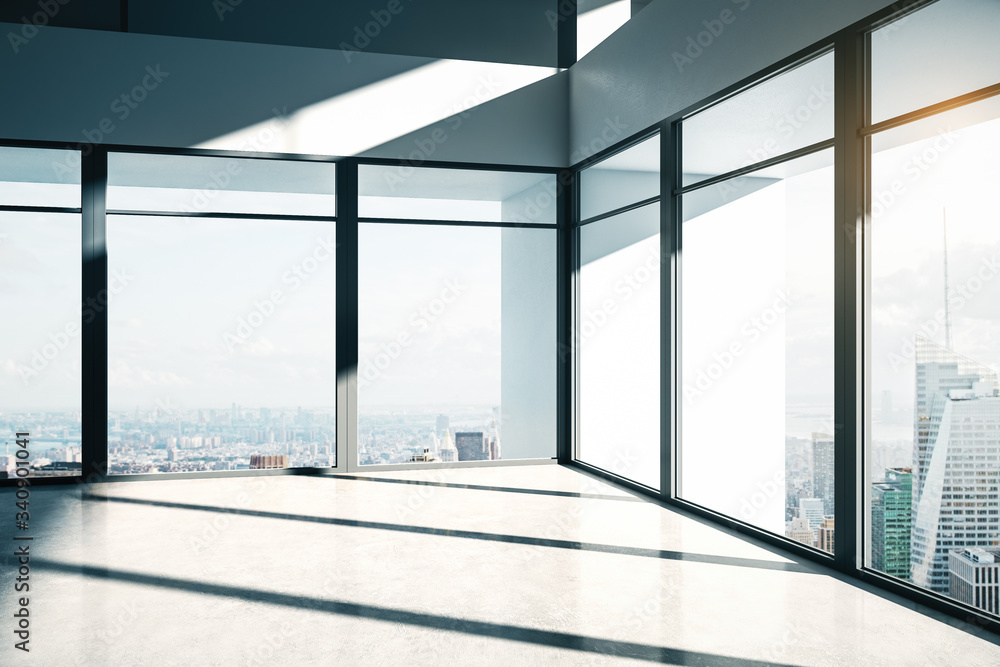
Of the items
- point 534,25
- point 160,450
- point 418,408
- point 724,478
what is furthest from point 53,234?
point 724,478

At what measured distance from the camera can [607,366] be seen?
791 centimetres

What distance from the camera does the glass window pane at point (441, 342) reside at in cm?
802

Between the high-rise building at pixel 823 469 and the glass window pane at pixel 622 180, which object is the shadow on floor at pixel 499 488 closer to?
the high-rise building at pixel 823 469

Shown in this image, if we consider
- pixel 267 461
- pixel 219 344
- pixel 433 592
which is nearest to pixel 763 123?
pixel 433 592

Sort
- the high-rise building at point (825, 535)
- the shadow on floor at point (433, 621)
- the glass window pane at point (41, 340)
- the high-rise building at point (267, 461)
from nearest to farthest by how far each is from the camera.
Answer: the shadow on floor at point (433, 621) < the high-rise building at point (825, 535) < the glass window pane at point (41, 340) < the high-rise building at point (267, 461)

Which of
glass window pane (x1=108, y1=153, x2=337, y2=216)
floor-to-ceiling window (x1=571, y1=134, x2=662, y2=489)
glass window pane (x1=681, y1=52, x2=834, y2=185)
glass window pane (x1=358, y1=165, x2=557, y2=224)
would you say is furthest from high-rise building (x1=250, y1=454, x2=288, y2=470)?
glass window pane (x1=681, y1=52, x2=834, y2=185)

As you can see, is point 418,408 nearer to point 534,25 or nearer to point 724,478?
point 724,478

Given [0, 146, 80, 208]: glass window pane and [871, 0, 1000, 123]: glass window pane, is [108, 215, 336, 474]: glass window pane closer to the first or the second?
[0, 146, 80, 208]: glass window pane

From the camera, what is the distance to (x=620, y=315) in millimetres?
7672

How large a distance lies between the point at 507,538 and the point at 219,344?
3730 mm

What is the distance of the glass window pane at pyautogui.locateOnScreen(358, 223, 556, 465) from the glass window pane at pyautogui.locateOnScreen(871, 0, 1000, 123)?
4.55 metres

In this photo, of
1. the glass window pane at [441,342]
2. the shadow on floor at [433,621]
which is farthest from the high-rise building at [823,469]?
the glass window pane at [441,342]

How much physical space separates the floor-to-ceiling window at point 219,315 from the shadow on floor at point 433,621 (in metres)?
2.90

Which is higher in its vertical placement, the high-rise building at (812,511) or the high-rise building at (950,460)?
the high-rise building at (950,460)
